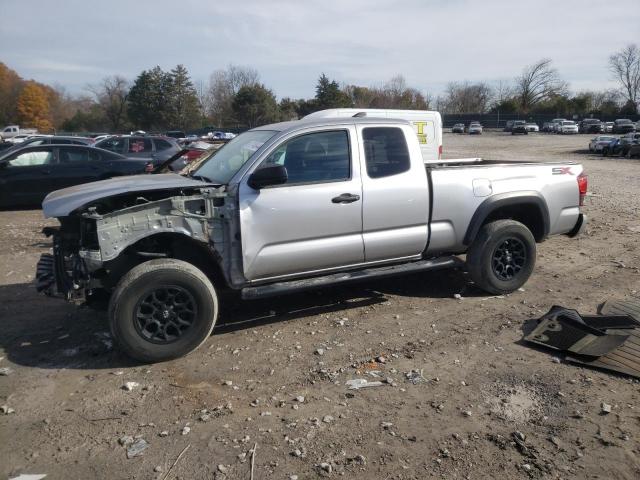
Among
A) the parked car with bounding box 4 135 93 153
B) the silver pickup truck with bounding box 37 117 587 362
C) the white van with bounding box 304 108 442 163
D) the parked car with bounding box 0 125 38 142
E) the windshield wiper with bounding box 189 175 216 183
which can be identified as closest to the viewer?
the silver pickup truck with bounding box 37 117 587 362

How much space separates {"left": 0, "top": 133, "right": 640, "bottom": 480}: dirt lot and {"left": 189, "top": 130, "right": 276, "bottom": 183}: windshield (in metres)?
1.45

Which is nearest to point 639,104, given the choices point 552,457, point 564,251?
point 564,251

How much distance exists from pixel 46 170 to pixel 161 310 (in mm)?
8851

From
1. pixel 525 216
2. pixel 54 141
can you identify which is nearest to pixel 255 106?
pixel 54 141

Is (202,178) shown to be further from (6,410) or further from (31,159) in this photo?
(31,159)

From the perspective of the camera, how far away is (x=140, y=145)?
593 inches

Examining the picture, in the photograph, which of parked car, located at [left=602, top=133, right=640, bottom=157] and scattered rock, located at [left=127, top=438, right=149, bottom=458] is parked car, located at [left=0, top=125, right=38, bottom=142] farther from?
scattered rock, located at [left=127, top=438, right=149, bottom=458]

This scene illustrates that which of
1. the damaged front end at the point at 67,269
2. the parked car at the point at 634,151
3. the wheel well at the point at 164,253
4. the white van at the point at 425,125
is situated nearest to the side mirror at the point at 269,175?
the wheel well at the point at 164,253

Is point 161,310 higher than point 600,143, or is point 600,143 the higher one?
point 600,143

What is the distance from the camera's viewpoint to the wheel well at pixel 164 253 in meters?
4.50

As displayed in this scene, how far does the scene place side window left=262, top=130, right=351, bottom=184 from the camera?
4.76m

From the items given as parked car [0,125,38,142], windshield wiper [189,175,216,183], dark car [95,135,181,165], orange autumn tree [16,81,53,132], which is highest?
orange autumn tree [16,81,53,132]

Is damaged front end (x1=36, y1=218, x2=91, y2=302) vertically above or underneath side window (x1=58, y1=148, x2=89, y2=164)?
underneath

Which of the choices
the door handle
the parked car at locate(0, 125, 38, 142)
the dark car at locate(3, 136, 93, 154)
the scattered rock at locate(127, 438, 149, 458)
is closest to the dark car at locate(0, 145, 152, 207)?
the dark car at locate(3, 136, 93, 154)
